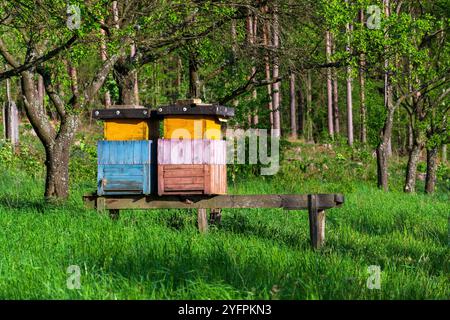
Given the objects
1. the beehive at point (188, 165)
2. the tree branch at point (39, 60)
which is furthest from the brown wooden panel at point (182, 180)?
the tree branch at point (39, 60)

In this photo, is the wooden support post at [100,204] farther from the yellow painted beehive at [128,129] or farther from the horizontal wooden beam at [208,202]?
the yellow painted beehive at [128,129]

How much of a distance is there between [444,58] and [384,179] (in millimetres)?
4631

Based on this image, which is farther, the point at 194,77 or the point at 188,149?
the point at 194,77

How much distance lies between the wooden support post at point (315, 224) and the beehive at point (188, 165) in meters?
1.64

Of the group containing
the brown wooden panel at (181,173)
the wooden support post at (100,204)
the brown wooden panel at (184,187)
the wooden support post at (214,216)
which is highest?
the brown wooden panel at (181,173)

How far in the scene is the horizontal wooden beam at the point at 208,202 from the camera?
10.3 metres

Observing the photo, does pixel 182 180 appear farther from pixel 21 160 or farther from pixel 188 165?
pixel 21 160

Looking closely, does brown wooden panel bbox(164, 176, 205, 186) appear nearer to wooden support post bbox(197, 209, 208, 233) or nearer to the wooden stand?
the wooden stand

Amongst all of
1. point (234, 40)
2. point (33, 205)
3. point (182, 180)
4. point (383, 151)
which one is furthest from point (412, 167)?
point (182, 180)

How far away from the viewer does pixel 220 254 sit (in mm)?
8133

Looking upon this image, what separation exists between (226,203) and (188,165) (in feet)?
2.96
